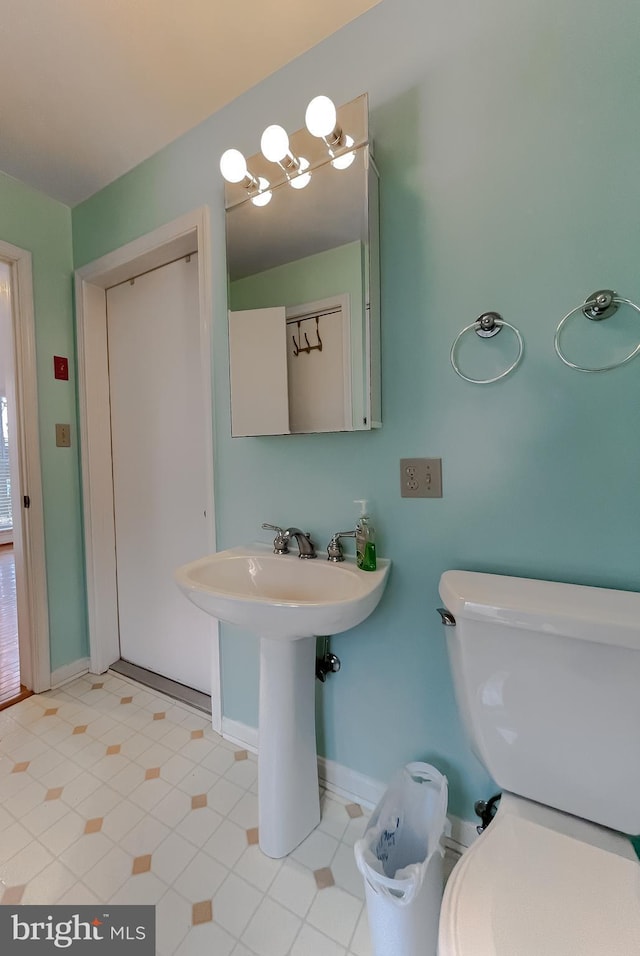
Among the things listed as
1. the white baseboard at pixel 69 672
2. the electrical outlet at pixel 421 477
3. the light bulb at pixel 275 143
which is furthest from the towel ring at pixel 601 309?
the white baseboard at pixel 69 672

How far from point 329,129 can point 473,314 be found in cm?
61

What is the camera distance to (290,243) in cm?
Result: 115

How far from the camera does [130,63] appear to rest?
1.15 m

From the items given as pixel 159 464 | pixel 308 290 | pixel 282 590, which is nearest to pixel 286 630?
pixel 282 590

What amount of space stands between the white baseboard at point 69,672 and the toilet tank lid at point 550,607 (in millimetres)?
1943

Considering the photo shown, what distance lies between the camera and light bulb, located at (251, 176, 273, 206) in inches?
45.3

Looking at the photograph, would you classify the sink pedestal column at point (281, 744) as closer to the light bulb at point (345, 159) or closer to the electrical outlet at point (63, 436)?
the light bulb at point (345, 159)

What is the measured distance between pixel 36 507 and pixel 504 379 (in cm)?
197

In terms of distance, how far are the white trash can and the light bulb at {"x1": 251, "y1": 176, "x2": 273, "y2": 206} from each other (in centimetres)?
167

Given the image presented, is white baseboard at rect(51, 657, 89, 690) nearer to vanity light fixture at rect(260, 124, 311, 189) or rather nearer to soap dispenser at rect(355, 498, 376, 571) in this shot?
soap dispenser at rect(355, 498, 376, 571)

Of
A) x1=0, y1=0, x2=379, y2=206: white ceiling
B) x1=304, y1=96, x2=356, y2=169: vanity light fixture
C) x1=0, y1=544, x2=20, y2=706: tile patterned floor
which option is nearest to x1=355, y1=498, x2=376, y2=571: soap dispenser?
x1=304, y1=96, x2=356, y2=169: vanity light fixture

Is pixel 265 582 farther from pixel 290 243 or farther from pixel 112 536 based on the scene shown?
pixel 112 536

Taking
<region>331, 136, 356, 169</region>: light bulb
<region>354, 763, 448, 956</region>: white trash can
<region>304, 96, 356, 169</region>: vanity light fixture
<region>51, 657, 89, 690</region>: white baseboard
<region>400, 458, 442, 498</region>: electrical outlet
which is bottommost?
<region>51, 657, 89, 690</region>: white baseboard

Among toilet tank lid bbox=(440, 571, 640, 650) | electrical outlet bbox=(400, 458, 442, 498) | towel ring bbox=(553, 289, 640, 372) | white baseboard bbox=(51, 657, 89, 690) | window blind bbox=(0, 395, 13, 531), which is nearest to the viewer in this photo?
toilet tank lid bbox=(440, 571, 640, 650)
